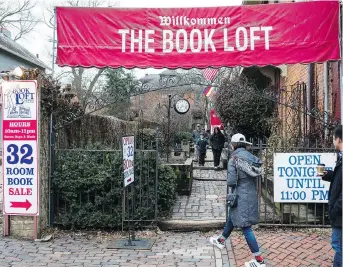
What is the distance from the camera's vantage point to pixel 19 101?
7066 millimetres

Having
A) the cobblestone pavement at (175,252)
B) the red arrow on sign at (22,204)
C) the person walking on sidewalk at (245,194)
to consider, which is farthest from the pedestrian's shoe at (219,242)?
the red arrow on sign at (22,204)

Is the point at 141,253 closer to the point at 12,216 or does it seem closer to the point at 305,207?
the point at 12,216

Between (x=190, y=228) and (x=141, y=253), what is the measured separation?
1428mm

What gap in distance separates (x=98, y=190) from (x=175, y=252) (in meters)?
1.95

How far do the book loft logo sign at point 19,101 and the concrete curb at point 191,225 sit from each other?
3.02 metres

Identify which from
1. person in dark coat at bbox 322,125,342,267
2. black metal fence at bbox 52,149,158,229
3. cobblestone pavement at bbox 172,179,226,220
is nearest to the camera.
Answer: person in dark coat at bbox 322,125,342,267

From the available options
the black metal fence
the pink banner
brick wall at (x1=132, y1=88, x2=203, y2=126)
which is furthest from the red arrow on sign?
brick wall at (x1=132, y1=88, x2=203, y2=126)

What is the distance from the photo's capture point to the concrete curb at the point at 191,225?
7527 millimetres

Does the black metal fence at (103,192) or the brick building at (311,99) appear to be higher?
the brick building at (311,99)

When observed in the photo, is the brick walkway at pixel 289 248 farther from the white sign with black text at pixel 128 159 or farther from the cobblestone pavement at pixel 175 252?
the white sign with black text at pixel 128 159

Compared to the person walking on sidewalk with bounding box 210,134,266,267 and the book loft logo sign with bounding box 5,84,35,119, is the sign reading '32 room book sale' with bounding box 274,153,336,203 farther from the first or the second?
the book loft logo sign with bounding box 5,84,35,119

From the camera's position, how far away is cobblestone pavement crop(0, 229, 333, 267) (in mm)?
5887

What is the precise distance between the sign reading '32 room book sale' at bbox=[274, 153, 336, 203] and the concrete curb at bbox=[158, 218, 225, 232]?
1.10 metres

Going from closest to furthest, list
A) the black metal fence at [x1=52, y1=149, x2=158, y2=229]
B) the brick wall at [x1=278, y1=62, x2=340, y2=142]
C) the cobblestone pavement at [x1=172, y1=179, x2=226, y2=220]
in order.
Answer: the black metal fence at [x1=52, y1=149, x2=158, y2=229]
the cobblestone pavement at [x1=172, y1=179, x2=226, y2=220]
the brick wall at [x1=278, y1=62, x2=340, y2=142]
